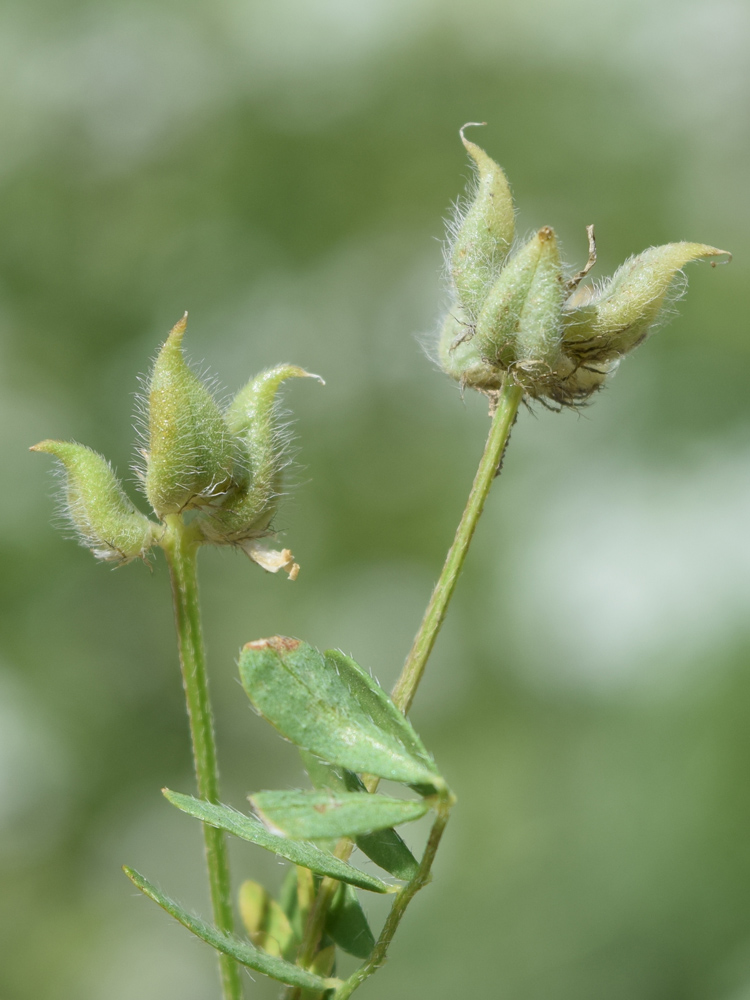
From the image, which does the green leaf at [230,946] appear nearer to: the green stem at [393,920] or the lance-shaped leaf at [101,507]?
the green stem at [393,920]

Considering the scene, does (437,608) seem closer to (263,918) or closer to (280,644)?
(280,644)

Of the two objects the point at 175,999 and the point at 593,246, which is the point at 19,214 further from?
the point at 593,246

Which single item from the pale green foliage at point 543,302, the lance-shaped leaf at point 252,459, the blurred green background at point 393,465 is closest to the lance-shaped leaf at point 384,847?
the lance-shaped leaf at point 252,459

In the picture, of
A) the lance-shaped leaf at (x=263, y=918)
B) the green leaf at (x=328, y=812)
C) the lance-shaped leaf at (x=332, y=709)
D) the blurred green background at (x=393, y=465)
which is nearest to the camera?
the green leaf at (x=328, y=812)

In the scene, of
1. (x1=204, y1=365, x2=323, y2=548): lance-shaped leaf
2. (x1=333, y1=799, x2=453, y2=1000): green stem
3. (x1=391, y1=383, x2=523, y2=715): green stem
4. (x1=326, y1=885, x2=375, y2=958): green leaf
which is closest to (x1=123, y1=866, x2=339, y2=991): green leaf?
(x1=333, y1=799, x2=453, y2=1000): green stem

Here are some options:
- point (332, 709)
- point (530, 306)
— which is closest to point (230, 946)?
point (332, 709)

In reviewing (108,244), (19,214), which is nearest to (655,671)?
(108,244)
